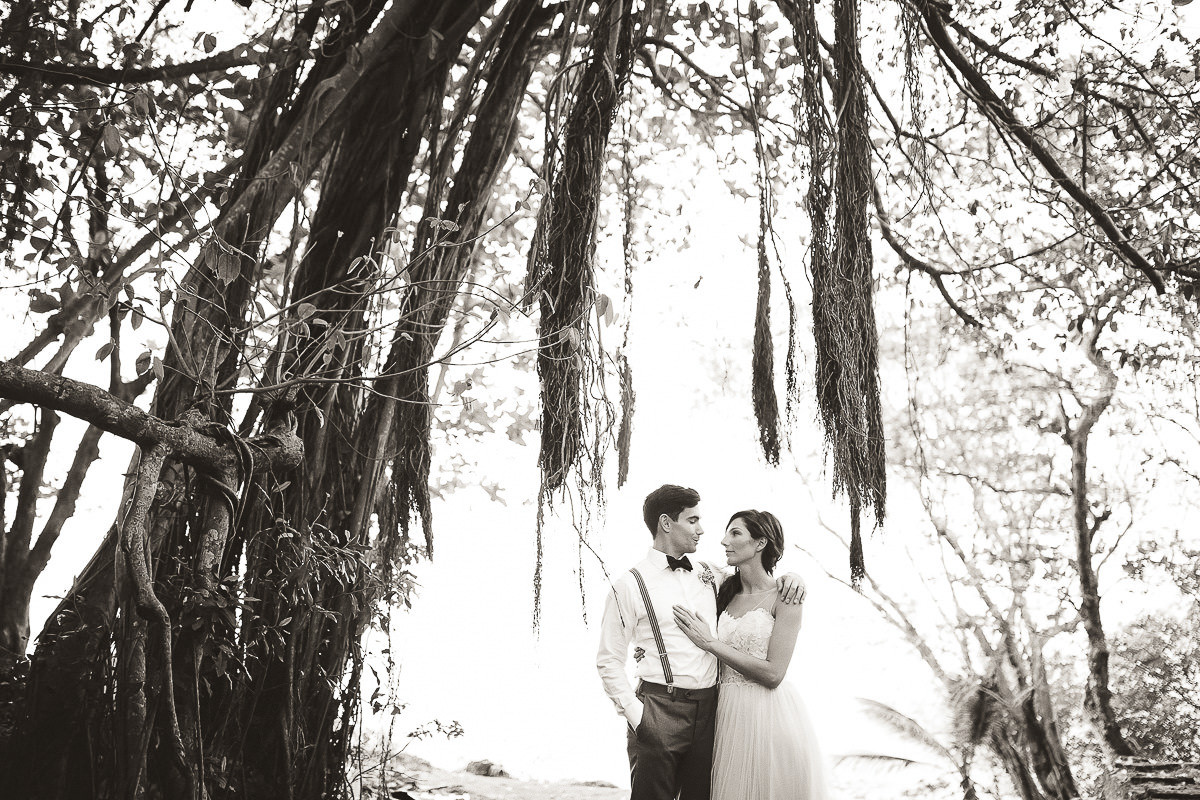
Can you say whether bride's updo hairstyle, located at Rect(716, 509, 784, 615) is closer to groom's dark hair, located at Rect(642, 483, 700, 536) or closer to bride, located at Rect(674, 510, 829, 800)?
bride, located at Rect(674, 510, 829, 800)

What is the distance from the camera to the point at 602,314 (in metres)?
1.95

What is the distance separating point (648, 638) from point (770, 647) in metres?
0.32

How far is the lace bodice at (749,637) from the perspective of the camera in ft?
8.66

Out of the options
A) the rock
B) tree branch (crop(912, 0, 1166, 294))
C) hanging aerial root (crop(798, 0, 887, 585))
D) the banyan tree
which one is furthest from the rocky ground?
tree branch (crop(912, 0, 1166, 294))

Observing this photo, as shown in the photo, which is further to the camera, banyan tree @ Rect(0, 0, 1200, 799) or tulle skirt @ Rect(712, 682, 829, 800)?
tulle skirt @ Rect(712, 682, 829, 800)

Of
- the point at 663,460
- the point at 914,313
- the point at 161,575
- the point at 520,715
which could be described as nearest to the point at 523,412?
the point at 663,460

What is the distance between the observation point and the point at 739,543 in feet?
8.72

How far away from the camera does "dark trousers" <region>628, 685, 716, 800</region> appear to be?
243 cm

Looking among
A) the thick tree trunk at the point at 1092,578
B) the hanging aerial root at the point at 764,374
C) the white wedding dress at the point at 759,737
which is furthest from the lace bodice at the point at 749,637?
the thick tree trunk at the point at 1092,578

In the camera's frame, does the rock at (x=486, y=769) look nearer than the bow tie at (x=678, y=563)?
No

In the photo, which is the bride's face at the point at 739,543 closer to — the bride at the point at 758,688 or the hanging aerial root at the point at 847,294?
the bride at the point at 758,688

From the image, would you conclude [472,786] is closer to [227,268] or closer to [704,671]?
[704,671]

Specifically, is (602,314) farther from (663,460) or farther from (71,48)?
(663,460)

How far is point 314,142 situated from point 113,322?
0.74 metres
